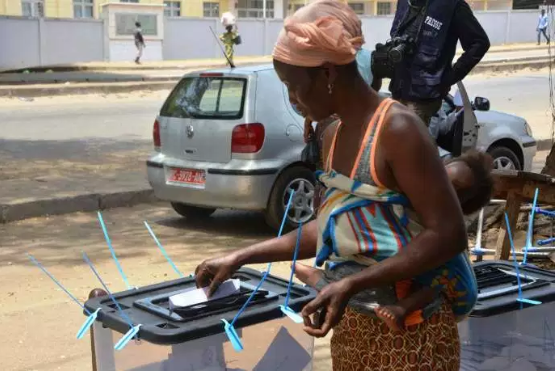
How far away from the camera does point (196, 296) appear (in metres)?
2.62

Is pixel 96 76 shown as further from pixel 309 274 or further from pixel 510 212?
pixel 309 274

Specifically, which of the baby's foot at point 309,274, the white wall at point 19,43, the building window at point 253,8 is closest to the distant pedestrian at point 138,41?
the white wall at point 19,43

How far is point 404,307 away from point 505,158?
7.38 m

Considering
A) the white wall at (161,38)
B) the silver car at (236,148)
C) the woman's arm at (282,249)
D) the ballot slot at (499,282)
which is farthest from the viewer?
the white wall at (161,38)

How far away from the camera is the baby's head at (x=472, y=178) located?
2.30 meters

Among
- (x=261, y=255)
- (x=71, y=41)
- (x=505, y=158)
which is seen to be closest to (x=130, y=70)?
(x=71, y=41)

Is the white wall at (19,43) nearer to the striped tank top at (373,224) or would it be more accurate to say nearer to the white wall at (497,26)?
the white wall at (497,26)

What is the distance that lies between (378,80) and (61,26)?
87.8 ft

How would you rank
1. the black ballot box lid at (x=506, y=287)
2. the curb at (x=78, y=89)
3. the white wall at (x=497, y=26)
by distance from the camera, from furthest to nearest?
the white wall at (x=497, y=26), the curb at (x=78, y=89), the black ballot box lid at (x=506, y=287)

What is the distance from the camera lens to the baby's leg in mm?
2061

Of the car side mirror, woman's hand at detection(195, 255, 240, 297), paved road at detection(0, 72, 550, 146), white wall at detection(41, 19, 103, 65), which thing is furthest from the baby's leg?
white wall at detection(41, 19, 103, 65)

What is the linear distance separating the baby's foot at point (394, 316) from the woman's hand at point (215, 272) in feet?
1.95

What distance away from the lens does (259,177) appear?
25.1 feet

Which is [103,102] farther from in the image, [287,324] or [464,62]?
[287,324]
